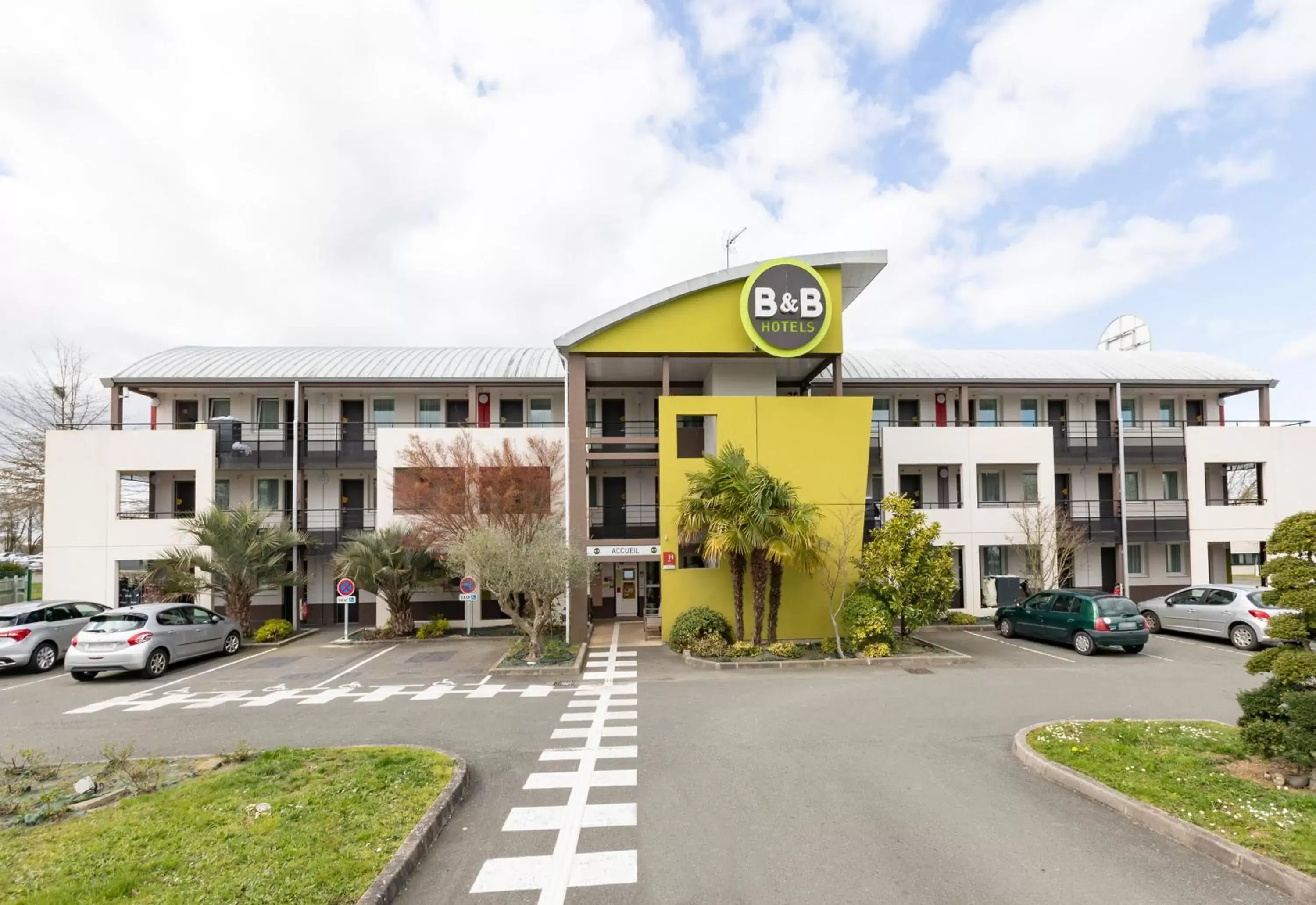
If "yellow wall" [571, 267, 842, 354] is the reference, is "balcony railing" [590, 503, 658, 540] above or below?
below

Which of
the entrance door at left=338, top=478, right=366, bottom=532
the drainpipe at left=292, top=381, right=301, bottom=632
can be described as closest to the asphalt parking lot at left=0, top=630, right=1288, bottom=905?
the drainpipe at left=292, top=381, right=301, bottom=632

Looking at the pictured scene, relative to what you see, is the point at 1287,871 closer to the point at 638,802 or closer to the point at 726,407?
the point at 638,802

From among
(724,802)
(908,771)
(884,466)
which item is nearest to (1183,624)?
(884,466)

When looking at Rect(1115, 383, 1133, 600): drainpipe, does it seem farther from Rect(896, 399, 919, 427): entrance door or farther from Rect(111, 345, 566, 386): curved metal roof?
Rect(111, 345, 566, 386): curved metal roof

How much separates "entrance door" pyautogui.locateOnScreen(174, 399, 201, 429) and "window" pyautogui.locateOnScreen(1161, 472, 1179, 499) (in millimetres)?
37287

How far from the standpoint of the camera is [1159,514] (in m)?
24.4

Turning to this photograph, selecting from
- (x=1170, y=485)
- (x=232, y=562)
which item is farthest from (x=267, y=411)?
(x=1170, y=485)

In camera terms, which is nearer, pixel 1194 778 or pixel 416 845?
pixel 416 845

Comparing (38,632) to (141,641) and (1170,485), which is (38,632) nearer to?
(141,641)

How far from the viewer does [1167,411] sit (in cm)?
2627

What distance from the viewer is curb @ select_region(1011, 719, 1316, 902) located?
5105 mm

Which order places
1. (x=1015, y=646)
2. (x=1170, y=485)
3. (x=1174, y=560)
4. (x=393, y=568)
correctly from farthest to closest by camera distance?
(x=1170, y=485), (x=1174, y=560), (x=393, y=568), (x=1015, y=646)

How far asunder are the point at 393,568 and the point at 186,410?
471 inches

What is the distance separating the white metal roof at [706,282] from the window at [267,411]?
12566mm
